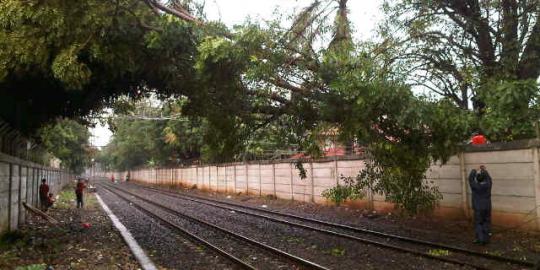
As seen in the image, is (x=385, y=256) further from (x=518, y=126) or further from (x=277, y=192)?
(x=277, y=192)

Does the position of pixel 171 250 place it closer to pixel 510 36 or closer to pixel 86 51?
pixel 86 51

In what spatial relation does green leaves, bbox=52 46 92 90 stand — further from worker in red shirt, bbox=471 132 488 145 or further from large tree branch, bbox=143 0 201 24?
worker in red shirt, bbox=471 132 488 145

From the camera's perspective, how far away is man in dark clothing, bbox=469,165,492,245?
1066 centimetres

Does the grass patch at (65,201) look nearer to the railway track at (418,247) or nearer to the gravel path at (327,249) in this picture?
the gravel path at (327,249)

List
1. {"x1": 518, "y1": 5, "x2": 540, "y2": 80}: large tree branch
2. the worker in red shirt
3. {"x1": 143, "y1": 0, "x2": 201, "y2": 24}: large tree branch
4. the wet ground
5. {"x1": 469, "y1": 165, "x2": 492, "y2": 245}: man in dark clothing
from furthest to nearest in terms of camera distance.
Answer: the worker in red shirt < {"x1": 518, "y1": 5, "x2": 540, "y2": 80}: large tree branch < {"x1": 143, "y1": 0, "x2": 201, "y2": 24}: large tree branch < {"x1": 469, "y1": 165, "x2": 492, "y2": 245}: man in dark clothing < the wet ground

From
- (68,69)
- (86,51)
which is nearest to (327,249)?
(68,69)

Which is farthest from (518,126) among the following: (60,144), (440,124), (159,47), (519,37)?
(60,144)

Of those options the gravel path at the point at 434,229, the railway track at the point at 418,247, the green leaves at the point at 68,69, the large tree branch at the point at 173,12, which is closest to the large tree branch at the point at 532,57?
the gravel path at the point at 434,229

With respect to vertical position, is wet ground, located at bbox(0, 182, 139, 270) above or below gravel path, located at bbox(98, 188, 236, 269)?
above

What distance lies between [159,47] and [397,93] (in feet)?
18.4

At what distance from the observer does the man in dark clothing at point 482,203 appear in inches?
420

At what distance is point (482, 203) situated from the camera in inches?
419

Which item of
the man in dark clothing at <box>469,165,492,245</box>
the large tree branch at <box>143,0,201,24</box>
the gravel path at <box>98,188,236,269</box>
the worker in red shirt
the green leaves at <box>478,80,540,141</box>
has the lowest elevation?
the gravel path at <box>98,188,236,269</box>

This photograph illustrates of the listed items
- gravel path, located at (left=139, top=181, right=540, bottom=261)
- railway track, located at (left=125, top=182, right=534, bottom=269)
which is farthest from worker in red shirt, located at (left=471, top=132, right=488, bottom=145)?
railway track, located at (left=125, top=182, right=534, bottom=269)
